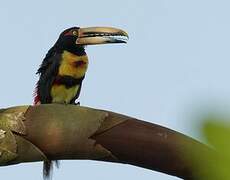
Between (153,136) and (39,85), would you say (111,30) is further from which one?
(153,136)

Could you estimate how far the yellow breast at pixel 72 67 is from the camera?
5.15 m

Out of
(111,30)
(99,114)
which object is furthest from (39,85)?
(99,114)

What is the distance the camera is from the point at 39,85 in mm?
5203

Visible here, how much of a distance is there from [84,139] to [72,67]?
13.1ft

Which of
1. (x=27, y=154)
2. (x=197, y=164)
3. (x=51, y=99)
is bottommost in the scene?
(x=51, y=99)

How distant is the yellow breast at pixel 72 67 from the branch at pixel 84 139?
387 centimetres

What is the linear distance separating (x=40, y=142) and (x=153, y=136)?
28 centimetres

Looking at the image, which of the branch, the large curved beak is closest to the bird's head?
the large curved beak

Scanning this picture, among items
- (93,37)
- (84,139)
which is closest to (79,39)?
(93,37)

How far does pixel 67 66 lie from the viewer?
520cm

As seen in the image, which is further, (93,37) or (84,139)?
(93,37)

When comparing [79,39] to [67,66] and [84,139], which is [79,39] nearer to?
[67,66]

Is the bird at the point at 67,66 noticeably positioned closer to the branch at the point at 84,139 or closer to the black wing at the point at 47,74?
the black wing at the point at 47,74

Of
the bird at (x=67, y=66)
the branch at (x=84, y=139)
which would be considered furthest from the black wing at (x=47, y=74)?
the branch at (x=84, y=139)
